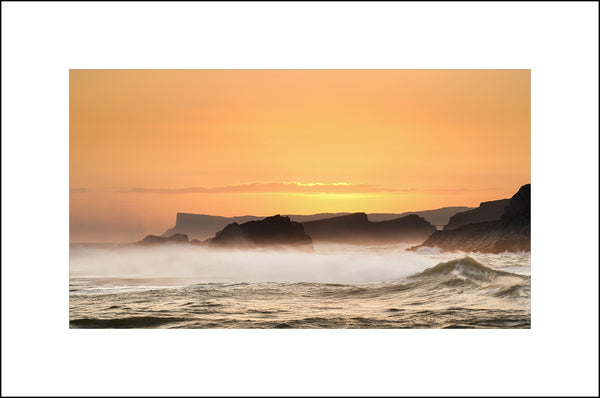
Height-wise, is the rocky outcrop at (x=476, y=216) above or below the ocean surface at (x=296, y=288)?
above

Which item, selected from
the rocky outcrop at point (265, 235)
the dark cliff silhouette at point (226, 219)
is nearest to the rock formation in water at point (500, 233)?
the dark cliff silhouette at point (226, 219)

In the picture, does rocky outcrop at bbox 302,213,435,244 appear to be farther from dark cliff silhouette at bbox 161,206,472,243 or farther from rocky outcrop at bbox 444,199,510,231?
rocky outcrop at bbox 444,199,510,231

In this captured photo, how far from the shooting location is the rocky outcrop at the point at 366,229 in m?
6.96

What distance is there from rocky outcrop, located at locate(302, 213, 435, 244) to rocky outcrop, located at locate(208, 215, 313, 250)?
109 mm

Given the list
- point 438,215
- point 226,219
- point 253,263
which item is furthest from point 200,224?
point 438,215

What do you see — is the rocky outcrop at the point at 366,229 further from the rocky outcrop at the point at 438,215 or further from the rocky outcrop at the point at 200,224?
the rocky outcrop at the point at 200,224

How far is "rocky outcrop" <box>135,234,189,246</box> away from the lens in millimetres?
7020

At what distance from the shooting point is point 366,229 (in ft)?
22.9

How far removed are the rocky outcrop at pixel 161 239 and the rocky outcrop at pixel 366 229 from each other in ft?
3.86

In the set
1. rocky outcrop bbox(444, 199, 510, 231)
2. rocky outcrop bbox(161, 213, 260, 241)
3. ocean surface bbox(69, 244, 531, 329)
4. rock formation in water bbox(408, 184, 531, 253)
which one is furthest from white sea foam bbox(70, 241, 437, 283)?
rocky outcrop bbox(444, 199, 510, 231)

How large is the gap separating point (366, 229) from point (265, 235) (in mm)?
973

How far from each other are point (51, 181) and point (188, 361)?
7.15ft

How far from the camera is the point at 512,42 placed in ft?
22.4

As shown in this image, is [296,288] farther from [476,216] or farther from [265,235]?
[476,216]
